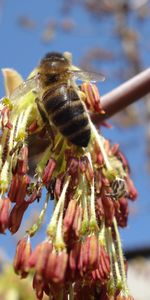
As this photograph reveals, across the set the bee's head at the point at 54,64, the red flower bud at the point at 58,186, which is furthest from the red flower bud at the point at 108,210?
the bee's head at the point at 54,64

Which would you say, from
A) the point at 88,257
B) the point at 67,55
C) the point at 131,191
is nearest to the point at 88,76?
the point at 67,55

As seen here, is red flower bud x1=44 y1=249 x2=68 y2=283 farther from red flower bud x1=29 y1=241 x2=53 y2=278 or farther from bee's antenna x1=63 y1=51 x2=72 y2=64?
bee's antenna x1=63 y1=51 x2=72 y2=64

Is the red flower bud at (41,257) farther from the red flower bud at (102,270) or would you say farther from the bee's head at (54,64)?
the bee's head at (54,64)

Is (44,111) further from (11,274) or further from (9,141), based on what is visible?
(11,274)

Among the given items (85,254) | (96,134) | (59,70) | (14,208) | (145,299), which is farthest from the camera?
(145,299)

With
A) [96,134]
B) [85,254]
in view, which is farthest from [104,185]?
[85,254]

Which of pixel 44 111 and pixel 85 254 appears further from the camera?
pixel 44 111
